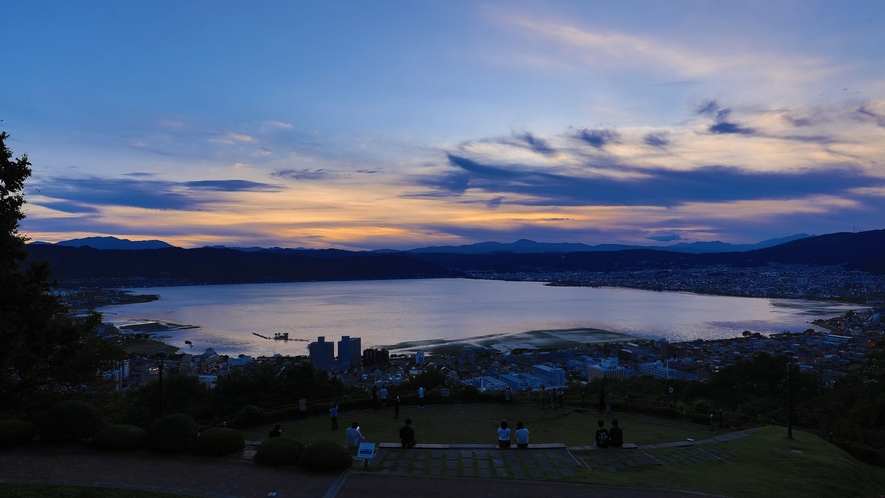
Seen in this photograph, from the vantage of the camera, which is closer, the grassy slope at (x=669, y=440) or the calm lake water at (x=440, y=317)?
the grassy slope at (x=669, y=440)

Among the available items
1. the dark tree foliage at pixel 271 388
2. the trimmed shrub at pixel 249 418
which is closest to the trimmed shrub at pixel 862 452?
the trimmed shrub at pixel 249 418

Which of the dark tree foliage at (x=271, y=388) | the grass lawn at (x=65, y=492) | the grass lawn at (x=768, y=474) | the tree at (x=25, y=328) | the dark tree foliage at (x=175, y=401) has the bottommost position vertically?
the dark tree foliage at (x=175, y=401)

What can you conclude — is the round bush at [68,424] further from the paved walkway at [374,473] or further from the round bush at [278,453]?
the round bush at [278,453]

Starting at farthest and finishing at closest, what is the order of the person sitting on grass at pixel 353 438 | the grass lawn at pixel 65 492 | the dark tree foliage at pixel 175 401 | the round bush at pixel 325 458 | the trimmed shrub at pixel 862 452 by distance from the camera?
the dark tree foliage at pixel 175 401, the trimmed shrub at pixel 862 452, the person sitting on grass at pixel 353 438, the round bush at pixel 325 458, the grass lawn at pixel 65 492

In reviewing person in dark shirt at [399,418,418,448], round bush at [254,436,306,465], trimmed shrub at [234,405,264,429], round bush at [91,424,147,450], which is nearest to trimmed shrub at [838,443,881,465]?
person in dark shirt at [399,418,418,448]

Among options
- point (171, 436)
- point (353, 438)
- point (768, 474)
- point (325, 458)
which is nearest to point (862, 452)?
point (768, 474)

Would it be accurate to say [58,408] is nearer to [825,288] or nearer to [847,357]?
[847,357]

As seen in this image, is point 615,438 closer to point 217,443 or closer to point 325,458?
point 325,458
